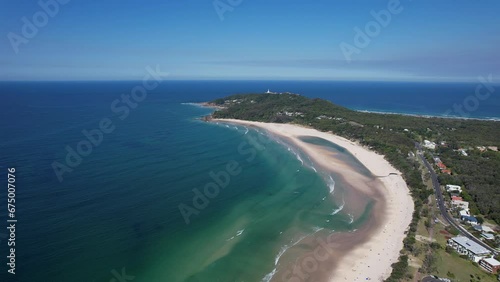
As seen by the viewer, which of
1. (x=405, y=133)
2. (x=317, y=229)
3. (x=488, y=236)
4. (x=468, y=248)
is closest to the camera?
(x=468, y=248)

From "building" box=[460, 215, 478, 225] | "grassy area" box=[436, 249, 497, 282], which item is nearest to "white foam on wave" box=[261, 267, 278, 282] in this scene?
"grassy area" box=[436, 249, 497, 282]

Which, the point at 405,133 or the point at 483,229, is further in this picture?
the point at 405,133

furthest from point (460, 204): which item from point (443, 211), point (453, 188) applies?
point (453, 188)

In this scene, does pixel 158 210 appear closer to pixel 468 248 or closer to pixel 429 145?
pixel 468 248

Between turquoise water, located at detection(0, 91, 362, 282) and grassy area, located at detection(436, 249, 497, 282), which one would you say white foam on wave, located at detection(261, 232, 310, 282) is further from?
grassy area, located at detection(436, 249, 497, 282)

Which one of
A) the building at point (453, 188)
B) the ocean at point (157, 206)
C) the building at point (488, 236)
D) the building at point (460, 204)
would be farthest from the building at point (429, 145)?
the building at point (488, 236)

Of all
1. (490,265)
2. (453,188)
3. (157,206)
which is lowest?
(157,206)
